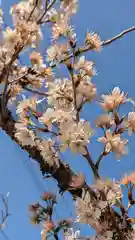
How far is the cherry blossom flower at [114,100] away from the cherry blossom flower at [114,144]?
0.06m

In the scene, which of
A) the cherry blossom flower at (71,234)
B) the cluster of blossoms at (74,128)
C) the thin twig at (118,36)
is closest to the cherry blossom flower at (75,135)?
the cluster of blossoms at (74,128)

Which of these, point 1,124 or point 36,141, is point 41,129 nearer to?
point 36,141

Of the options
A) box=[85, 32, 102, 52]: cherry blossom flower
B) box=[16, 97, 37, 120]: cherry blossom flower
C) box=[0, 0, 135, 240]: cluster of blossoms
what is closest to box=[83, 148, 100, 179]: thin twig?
box=[0, 0, 135, 240]: cluster of blossoms

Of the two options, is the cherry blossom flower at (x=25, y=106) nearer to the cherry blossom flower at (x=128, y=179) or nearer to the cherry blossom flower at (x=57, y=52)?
the cherry blossom flower at (x=57, y=52)

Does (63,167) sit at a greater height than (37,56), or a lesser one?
lesser

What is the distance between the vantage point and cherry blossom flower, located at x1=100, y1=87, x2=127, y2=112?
708mm

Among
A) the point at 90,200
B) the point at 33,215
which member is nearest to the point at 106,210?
the point at 90,200

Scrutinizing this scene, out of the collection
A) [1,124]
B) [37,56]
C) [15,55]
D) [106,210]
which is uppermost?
[37,56]

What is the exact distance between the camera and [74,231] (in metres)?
0.69

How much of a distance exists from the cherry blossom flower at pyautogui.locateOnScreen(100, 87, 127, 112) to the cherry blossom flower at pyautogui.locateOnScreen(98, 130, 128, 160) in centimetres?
6

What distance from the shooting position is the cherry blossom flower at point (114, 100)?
27.9 inches

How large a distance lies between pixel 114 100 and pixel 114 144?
0.09m

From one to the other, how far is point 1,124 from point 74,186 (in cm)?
29

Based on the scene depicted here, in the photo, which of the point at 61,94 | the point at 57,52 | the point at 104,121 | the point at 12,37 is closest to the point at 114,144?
the point at 104,121
